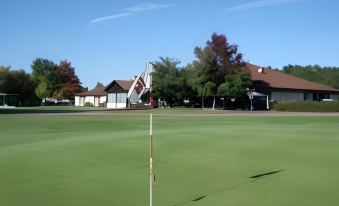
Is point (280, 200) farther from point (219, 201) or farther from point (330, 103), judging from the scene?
point (330, 103)

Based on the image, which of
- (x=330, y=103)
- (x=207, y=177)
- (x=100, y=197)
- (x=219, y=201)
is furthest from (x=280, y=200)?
(x=330, y=103)

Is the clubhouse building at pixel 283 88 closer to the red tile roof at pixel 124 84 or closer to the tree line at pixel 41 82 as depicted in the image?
the red tile roof at pixel 124 84

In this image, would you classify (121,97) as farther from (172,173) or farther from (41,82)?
(172,173)

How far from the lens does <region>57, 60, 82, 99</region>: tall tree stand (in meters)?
111

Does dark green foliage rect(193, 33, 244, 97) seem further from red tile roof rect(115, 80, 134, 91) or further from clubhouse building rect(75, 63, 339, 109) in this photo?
red tile roof rect(115, 80, 134, 91)

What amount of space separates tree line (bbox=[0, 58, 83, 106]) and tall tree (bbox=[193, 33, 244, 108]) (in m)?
47.4

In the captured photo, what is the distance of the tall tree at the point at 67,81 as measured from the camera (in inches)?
4380

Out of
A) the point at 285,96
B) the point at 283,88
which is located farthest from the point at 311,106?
the point at 285,96

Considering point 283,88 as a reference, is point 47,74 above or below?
above

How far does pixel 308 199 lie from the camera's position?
25.6 ft

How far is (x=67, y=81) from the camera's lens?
117 metres

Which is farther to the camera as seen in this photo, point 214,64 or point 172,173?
point 214,64

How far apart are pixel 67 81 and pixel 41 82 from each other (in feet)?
27.4

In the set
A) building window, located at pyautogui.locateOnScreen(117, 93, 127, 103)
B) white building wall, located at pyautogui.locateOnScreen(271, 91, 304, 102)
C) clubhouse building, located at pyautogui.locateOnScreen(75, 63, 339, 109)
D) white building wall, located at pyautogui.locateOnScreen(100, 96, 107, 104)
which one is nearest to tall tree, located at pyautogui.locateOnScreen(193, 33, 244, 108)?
clubhouse building, located at pyautogui.locateOnScreen(75, 63, 339, 109)
